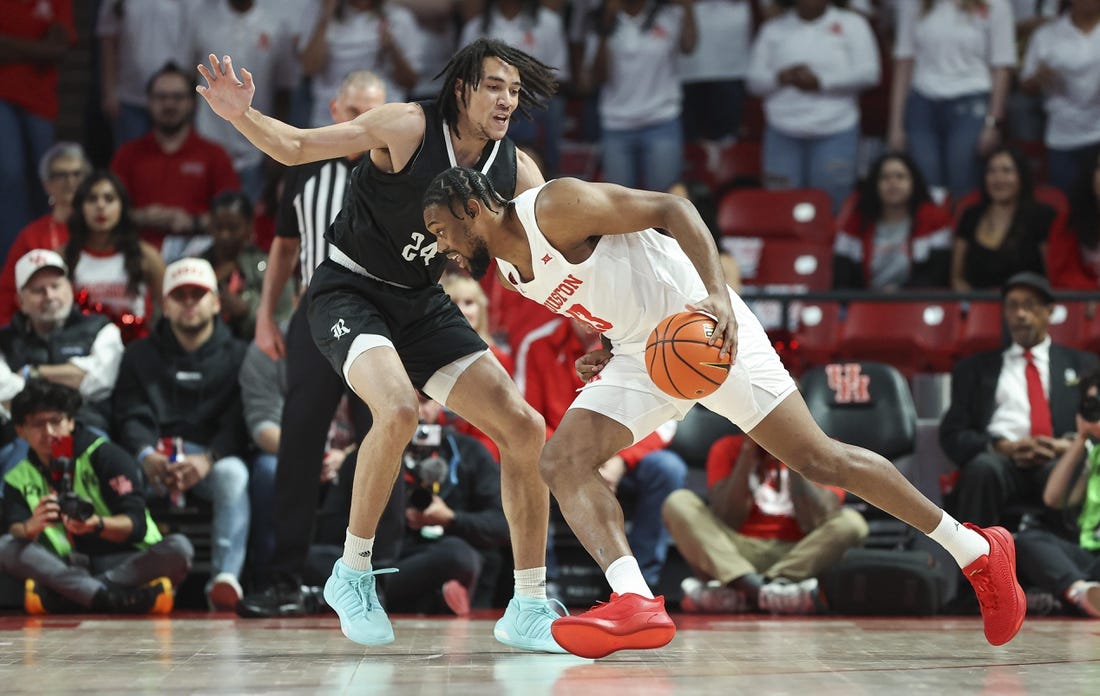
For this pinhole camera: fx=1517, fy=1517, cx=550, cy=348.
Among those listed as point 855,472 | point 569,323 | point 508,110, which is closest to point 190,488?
point 569,323

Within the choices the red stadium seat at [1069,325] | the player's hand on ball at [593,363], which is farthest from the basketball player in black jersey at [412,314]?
the red stadium seat at [1069,325]

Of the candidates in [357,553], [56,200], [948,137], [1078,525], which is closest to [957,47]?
[948,137]

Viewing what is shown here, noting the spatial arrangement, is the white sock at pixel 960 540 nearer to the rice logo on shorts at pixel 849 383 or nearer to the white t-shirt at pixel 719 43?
the rice logo on shorts at pixel 849 383

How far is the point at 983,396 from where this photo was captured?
732 centimetres

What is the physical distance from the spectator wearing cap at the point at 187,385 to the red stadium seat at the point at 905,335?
3407mm

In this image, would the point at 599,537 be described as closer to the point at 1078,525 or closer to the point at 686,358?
the point at 686,358

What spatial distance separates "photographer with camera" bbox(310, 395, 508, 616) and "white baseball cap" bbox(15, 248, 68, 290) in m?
1.79

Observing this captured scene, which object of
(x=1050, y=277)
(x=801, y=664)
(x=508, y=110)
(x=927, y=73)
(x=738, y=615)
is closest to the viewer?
(x=801, y=664)

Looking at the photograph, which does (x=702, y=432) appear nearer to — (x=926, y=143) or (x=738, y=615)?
(x=738, y=615)

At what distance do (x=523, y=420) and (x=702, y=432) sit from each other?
3.01 metres

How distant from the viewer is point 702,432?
25.0 ft

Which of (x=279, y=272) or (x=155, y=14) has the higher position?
(x=155, y=14)

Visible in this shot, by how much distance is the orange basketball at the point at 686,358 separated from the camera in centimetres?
409

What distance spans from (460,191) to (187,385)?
3.29 m
